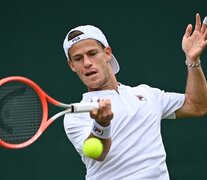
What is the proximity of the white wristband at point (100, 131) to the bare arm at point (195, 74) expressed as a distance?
0.78 m

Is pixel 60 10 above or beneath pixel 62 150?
above

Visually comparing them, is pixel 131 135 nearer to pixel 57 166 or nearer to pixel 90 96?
pixel 90 96

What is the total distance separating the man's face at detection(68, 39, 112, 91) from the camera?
14.7 ft

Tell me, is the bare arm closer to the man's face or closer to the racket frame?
the man's face

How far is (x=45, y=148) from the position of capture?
6480 millimetres

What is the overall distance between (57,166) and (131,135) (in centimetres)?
216

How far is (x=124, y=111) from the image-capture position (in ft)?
14.7

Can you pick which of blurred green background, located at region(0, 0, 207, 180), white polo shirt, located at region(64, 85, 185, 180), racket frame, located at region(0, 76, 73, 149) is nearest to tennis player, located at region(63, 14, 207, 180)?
white polo shirt, located at region(64, 85, 185, 180)

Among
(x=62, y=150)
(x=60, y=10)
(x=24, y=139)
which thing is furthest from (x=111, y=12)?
(x=24, y=139)

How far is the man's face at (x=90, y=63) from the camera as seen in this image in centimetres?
447

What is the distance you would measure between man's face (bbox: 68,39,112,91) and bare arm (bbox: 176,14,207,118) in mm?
484

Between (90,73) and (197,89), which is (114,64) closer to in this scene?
(90,73)

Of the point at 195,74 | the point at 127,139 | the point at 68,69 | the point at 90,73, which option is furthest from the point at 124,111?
the point at 68,69

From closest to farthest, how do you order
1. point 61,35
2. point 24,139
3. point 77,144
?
point 24,139
point 77,144
point 61,35
